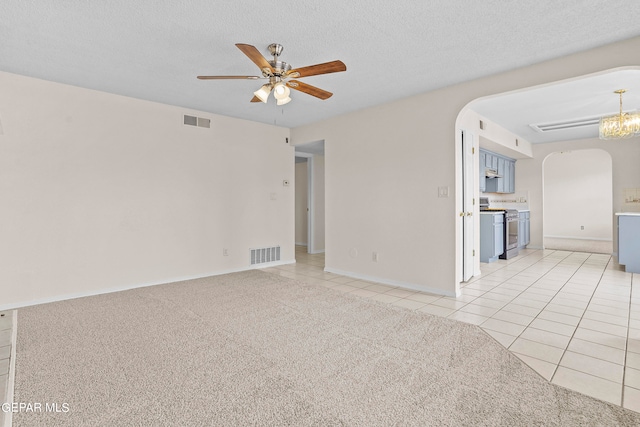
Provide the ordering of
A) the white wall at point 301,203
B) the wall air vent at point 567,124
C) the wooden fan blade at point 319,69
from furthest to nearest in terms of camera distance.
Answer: the white wall at point 301,203
the wall air vent at point 567,124
the wooden fan blade at point 319,69

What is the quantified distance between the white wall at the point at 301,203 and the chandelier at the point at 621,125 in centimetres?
578

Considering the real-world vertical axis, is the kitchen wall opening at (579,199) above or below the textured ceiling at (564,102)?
below

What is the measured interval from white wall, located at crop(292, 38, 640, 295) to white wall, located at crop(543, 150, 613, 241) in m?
6.73

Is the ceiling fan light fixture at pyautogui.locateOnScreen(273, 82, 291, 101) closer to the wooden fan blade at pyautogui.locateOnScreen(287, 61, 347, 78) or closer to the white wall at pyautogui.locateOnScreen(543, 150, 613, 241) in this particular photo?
the wooden fan blade at pyautogui.locateOnScreen(287, 61, 347, 78)

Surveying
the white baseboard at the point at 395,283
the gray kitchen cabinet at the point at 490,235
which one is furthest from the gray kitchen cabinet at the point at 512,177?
the white baseboard at the point at 395,283

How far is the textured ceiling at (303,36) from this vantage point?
2250 mm

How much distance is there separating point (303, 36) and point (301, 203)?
19.4 ft

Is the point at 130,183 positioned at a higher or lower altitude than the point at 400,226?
higher

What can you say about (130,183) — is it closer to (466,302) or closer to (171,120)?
(171,120)

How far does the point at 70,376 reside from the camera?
6.67 feet

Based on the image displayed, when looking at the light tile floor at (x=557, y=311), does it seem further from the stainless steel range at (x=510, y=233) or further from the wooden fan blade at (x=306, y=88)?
the wooden fan blade at (x=306, y=88)

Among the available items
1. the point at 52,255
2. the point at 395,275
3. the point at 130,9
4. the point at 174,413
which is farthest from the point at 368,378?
the point at 52,255

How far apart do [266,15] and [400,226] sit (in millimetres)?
3024

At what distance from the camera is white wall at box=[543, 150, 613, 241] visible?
8797mm
